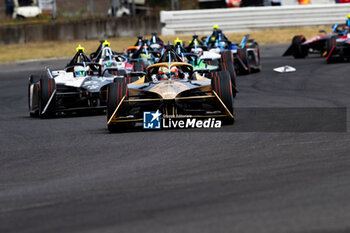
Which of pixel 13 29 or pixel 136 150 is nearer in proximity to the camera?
pixel 136 150

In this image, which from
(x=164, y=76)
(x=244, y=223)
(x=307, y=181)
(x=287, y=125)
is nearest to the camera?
(x=244, y=223)

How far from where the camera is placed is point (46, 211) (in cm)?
609

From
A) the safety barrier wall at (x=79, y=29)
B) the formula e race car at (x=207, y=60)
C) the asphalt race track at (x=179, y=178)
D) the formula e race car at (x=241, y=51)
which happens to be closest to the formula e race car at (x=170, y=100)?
the asphalt race track at (x=179, y=178)

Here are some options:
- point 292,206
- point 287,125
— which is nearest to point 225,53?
point 287,125

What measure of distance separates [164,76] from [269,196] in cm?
745

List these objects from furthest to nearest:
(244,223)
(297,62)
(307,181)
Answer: (297,62) → (307,181) → (244,223)

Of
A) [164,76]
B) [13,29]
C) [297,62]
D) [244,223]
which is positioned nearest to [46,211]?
[244,223]

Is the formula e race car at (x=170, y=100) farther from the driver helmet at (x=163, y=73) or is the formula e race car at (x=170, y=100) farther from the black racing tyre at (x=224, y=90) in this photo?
the driver helmet at (x=163, y=73)

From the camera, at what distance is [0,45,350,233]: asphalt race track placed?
5469 millimetres

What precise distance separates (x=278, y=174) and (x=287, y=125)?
14.4 ft

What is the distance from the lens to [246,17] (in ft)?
115

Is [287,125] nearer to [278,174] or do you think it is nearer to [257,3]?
[278,174]

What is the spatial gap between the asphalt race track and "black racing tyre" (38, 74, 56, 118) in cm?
162

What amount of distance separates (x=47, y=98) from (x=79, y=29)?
809 inches
